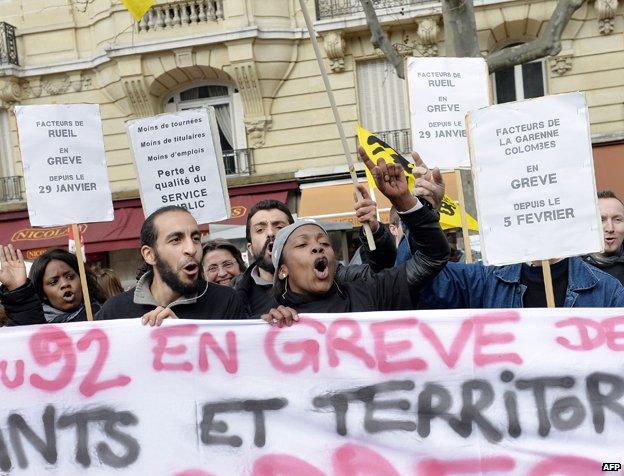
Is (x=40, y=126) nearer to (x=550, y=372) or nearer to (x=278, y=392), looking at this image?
(x=278, y=392)

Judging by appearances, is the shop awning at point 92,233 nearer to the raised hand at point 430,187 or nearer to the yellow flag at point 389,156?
the yellow flag at point 389,156

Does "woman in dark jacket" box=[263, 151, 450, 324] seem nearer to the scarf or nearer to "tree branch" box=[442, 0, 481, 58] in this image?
the scarf

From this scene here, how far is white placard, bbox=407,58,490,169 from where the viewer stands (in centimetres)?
517

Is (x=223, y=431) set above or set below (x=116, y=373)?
below

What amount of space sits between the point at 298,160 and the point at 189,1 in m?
3.45

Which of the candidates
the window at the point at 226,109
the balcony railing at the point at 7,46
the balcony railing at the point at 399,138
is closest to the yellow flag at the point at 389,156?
the balcony railing at the point at 399,138

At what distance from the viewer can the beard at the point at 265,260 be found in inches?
153

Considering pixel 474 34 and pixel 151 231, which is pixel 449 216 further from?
pixel 151 231

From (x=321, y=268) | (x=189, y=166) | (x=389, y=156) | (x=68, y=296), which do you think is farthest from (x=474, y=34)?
(x=321, y=268)

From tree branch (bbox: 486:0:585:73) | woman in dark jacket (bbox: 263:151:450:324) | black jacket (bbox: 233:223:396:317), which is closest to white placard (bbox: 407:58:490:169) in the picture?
black jacket (bbox: 233:223:396:317)

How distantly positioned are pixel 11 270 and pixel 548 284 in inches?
83.4

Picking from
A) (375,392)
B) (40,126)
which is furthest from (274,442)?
(40,126)

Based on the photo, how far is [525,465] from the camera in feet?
9.06

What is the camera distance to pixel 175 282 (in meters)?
3.30
